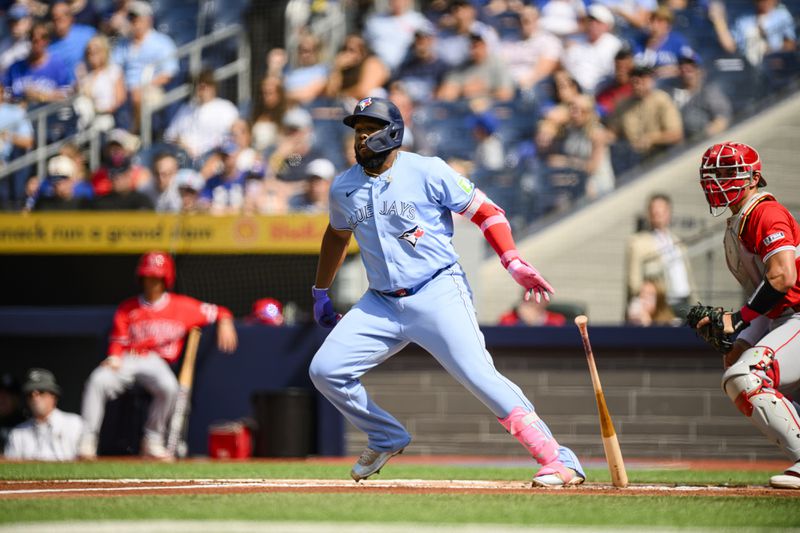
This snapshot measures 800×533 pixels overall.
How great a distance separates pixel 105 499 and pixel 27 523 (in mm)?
868

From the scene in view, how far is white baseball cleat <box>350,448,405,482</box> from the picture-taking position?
6.39m

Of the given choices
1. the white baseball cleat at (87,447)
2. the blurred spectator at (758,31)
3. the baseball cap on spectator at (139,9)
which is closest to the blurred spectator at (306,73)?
the baseball cap on spectator at (139,9)

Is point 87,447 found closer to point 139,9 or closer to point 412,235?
point 412,235

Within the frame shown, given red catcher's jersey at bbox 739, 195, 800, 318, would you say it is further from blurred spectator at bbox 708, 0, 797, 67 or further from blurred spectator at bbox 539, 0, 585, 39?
blurred spectator at bbox 539, 0, 585, 39

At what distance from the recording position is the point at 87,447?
388 inches

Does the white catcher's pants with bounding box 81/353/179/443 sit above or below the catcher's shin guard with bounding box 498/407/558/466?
above

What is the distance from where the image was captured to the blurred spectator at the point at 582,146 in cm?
1252

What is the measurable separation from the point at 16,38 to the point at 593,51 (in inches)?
278

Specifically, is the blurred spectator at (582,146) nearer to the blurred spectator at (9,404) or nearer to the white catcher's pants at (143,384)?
the white catcher's pants at (143,384)

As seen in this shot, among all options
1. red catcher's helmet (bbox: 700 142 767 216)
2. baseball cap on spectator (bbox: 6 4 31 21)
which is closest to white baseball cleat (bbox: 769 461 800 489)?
red catcher's helmet (bbox: 700 142 767 216)

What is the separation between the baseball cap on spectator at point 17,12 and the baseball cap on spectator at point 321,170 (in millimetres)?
5347

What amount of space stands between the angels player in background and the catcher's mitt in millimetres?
4941

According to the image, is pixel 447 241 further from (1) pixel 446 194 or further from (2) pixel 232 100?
(2) pixel 232 100

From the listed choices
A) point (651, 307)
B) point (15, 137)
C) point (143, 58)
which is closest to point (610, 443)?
point (651, 307)
